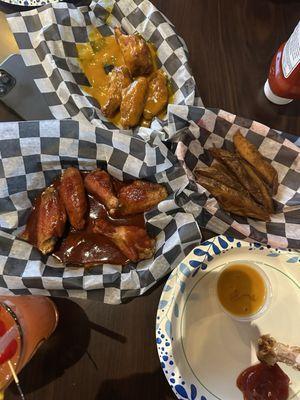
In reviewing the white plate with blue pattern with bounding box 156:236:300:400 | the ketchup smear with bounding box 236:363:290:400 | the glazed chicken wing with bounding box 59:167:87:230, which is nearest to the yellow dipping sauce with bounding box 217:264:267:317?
the white plate with blue pattern with bounding box 156:236:300:400

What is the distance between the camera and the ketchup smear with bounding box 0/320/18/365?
845 millimetres

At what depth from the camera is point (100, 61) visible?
52.5 inches

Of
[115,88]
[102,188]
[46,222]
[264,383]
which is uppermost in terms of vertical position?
[115,88]

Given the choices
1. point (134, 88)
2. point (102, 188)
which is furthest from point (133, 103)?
point (102, 188)

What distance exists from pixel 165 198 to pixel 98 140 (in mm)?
275

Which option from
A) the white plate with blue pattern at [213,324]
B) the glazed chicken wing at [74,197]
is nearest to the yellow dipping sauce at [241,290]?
the white plate with blue pattern at [213,324]

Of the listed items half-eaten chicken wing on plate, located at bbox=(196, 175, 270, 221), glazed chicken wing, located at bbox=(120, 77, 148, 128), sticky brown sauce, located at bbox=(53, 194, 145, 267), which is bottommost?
sticky brown sauce, located at bbox=(53, 194, 145, 267)

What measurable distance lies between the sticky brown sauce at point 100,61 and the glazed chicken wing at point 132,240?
0.40 metres

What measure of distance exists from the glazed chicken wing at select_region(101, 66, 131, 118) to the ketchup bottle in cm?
51

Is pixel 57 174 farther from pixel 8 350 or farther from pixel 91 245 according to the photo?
pixel 8 350

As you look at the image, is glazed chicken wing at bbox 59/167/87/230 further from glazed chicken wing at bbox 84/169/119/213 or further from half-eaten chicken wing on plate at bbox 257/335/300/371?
half-eaten chicken wing on plate at bbox 257/335/300/371

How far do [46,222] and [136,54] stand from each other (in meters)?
0.65

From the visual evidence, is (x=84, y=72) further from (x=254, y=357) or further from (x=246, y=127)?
(x=254, y=357)

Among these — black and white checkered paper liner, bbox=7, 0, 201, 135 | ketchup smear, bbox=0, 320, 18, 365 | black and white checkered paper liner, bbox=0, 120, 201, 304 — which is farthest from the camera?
black and white checkered paper liner, bbox=7, 0, 201, 135
